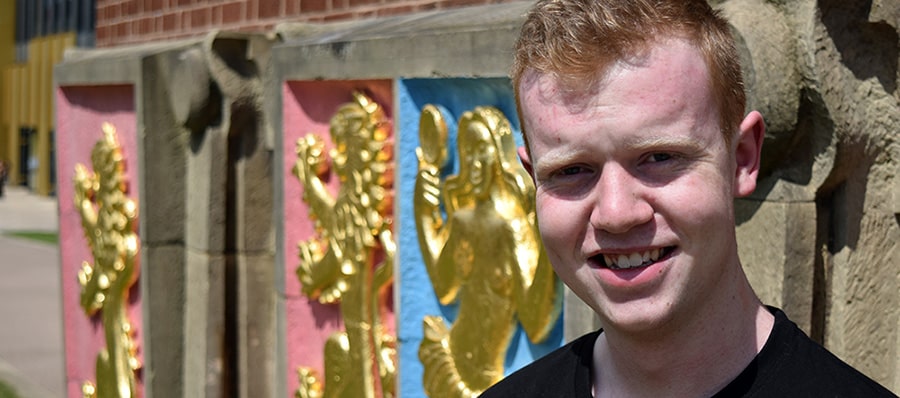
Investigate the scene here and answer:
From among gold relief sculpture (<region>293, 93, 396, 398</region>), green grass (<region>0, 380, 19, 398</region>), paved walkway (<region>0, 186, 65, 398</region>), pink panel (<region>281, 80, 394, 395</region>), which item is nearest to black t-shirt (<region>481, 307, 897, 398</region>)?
gold relief sculpture (<region>293, 93, 396, 398</region>)

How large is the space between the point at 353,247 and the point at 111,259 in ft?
6.05

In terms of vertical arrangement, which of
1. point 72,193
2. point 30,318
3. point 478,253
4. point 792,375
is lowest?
point 30,318

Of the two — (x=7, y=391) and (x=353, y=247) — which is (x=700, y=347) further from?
(x=7, y=391)

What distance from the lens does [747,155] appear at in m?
1.64

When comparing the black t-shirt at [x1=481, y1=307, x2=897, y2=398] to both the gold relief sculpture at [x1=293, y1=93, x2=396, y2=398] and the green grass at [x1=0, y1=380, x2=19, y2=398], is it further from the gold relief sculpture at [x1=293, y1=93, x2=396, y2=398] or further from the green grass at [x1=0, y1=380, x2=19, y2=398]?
the green grass at [x1=0, y1=380, x2=19, y2=398]

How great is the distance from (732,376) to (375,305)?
7.75 ft

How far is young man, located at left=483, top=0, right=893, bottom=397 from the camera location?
1.53 meters

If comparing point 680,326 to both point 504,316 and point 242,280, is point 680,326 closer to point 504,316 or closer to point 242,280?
point 504,316

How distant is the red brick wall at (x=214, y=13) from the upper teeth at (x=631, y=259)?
2.20 metres

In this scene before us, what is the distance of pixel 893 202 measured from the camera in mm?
2492

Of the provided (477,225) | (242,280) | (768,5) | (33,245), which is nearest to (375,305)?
(477,225)

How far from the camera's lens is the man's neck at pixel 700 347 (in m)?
1.59

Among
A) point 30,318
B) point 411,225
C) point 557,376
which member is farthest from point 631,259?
point 30,318

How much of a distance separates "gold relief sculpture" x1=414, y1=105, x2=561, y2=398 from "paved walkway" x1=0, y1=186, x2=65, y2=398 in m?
3.51
